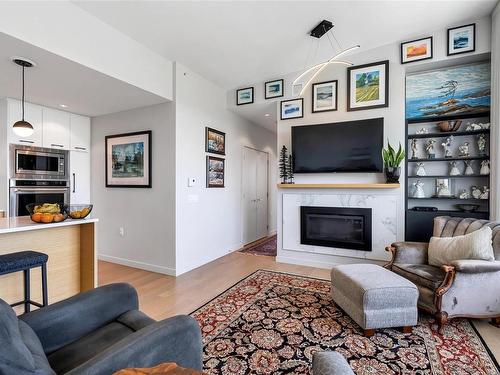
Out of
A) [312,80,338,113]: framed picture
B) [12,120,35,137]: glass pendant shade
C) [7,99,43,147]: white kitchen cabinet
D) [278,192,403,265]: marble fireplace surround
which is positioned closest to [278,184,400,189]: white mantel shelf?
[278,192,403,265]: marble fireplace surround

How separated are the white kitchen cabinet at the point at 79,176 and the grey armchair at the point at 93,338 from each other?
131 inches

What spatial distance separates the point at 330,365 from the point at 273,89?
410 centimetres

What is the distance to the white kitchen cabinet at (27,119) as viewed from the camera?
3.58 metres

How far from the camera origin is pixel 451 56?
3244 millimetres

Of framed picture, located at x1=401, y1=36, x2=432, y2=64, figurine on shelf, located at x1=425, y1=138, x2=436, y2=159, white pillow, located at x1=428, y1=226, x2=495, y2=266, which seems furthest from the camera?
figurine on shelf, located at x1=425, y1=138, x2=436, y2=159

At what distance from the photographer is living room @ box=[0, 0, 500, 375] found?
204cm

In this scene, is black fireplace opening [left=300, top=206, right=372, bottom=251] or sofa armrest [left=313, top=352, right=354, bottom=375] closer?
sofa armrest [left=313, top=352, right=354, bottom=375]

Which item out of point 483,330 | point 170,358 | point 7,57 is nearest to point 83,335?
point 170,358

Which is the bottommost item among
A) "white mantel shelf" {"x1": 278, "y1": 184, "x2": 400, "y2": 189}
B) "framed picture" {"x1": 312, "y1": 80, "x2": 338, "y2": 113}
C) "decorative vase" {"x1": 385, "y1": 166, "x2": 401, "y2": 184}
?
"white mantel shelf" {"x1": 278, "y1": 184, "x2": 400, "y2": 189}

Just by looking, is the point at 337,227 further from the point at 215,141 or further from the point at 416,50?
the point at 416,50

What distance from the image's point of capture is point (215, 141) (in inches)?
176

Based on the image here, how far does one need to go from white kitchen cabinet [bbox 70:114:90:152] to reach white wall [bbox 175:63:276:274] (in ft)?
6.28

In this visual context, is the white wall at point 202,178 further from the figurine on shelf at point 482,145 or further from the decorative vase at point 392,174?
the figurine on shelf at point 482,145

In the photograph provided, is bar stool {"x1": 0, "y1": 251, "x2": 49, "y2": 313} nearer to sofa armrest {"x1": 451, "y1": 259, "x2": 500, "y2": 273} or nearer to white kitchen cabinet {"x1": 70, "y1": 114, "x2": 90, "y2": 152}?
white kitchen cabinet {"x1": 70, "y1": 114, "x2": 90, "y2": 152}
